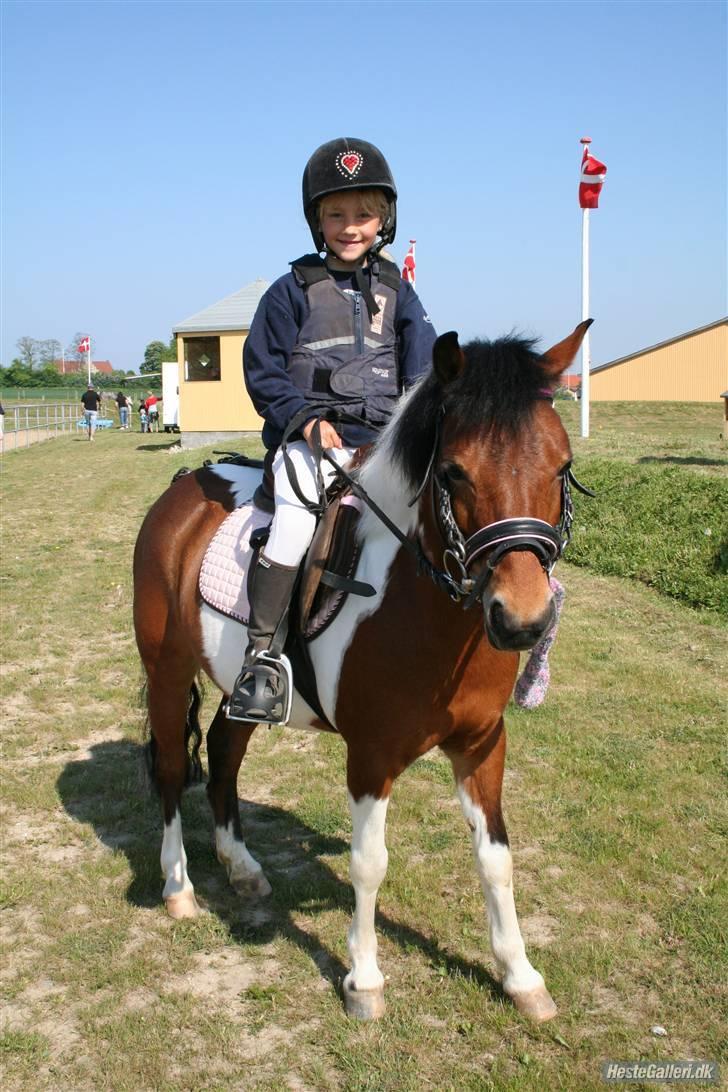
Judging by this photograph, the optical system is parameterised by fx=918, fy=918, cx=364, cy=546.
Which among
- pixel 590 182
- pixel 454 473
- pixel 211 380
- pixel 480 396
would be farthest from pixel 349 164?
Result: pixel 211 380

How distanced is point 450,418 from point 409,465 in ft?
0.95

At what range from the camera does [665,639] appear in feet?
27.8

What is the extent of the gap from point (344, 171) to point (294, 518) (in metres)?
1.48

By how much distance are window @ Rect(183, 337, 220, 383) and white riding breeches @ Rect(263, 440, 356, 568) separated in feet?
90.6

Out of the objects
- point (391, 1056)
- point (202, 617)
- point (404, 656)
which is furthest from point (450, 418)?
point (391, 1056)

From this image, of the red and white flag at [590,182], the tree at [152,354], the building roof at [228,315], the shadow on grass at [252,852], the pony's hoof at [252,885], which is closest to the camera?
the shadow on grass at [252,852]

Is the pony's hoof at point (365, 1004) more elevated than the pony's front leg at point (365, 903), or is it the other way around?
the pony's front leg at point (365, 903)

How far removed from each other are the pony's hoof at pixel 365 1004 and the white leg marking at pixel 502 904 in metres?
0.51

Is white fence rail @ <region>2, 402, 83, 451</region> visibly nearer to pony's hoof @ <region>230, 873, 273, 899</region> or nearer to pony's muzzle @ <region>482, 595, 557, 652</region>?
pony's hoof @ <region>230, 873, 273, 899</region>

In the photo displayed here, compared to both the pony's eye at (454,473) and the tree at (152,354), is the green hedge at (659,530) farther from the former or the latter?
the tree at (152,354)

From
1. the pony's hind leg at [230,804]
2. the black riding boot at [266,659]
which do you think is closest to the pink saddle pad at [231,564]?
the black riding boot at [266,659]

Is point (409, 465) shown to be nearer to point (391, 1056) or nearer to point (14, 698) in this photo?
point (391, 1056)

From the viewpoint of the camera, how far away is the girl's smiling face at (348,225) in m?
3.92

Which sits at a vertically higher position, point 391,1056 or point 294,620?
point 294,620
